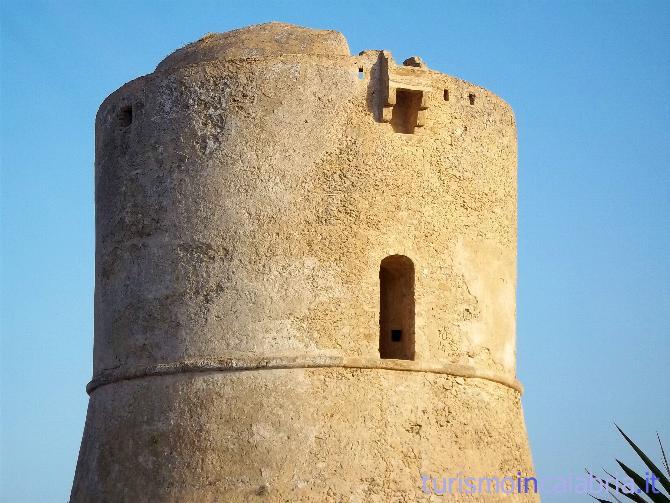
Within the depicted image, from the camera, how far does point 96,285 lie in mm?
11891

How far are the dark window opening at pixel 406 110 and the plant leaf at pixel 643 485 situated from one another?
3025mm

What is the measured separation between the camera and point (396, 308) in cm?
1109

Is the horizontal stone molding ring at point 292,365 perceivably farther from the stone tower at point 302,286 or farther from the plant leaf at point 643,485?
the plant leaf at point 643,485

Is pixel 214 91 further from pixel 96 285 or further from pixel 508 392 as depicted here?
pixel 508 392

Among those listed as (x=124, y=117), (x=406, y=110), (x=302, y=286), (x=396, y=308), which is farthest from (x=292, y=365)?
(x=124, y=117)

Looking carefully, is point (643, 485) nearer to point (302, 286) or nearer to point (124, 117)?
point (302, 286)

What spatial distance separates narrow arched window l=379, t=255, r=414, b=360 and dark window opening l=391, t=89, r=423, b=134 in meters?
1.04

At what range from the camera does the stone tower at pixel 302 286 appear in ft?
34.3

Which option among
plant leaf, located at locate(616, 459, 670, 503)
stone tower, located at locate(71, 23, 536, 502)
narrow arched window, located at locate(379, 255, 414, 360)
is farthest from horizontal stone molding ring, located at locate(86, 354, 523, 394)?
plant leaf, located at locate(616, 459, 670, 503)

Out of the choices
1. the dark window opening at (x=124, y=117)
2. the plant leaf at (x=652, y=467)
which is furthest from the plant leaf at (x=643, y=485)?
the dark window opening at (x=124, y=117)

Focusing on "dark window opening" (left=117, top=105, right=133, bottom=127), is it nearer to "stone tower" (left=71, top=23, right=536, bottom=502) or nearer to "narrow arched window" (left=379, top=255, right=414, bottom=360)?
"stone tower" (left=71, top=23, right=536, bottom=502)

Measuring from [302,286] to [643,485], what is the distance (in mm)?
2813

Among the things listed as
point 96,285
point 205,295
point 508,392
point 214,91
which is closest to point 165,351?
point 205,295

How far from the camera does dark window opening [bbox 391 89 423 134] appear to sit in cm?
1110
